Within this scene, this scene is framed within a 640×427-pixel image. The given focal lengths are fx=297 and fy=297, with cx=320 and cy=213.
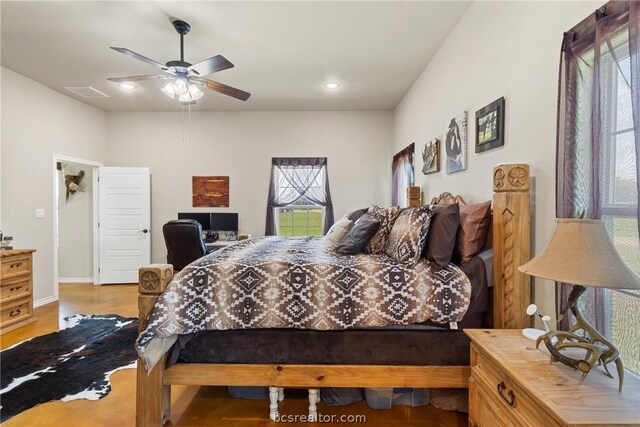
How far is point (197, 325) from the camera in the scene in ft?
5.44

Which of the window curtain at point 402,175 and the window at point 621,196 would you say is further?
the window curtain at point 402,175

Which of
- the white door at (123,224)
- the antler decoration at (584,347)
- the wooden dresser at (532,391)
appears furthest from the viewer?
the white door at (123,224)

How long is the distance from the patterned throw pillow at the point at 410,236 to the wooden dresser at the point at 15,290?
12.6 feet

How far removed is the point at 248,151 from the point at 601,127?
4627mm

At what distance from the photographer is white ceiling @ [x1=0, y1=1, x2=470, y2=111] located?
2.43 m

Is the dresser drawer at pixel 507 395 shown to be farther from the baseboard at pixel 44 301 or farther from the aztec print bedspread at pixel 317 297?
the baseboard at pixel 44 301

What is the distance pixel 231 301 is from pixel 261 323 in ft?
0.70

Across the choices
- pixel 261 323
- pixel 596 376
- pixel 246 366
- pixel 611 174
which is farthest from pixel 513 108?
pixel 246 366

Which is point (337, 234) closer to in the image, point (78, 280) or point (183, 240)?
point (183, 240)

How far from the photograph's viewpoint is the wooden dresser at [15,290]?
3.03 m

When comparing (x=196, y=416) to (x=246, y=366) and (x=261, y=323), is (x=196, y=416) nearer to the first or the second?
(x=246, y=366)

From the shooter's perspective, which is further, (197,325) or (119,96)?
(119,96)

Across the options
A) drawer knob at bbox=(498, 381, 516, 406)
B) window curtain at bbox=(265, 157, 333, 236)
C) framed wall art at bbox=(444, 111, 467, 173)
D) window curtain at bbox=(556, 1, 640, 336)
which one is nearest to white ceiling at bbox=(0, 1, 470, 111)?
framed wall art at bbox=(444, 111, 467, 173)

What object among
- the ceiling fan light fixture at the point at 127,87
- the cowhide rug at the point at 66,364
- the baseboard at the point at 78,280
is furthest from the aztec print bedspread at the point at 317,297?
the baseboard at the point at 78,280
